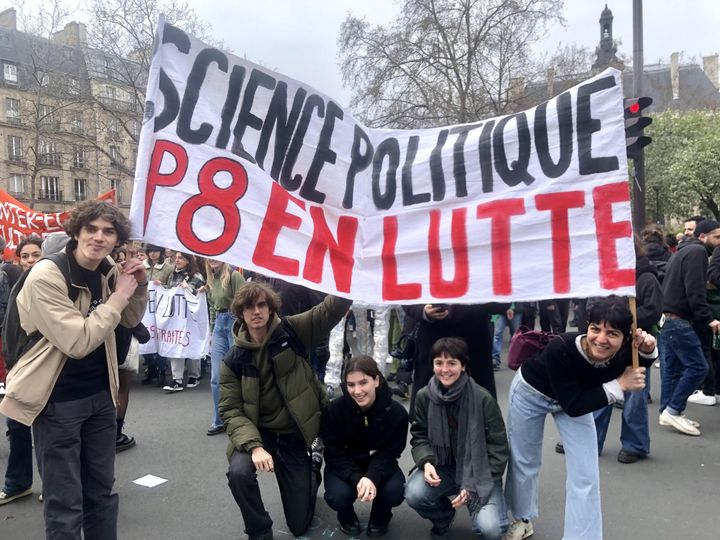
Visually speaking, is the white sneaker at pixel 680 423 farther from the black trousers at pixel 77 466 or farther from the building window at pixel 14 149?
the building window at pixel 14 149

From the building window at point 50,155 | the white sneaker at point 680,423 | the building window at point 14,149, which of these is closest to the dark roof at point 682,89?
the building window at point 50,155

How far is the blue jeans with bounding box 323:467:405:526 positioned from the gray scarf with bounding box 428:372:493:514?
31cm

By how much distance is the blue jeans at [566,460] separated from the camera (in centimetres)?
290

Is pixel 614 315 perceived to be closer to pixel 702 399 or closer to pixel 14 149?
pixel 702 399

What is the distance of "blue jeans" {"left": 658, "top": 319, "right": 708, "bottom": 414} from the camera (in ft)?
16.4

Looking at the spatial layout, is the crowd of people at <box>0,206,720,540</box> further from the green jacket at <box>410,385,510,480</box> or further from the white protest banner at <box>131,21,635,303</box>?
the white protest banner at <box>131,21,635,303</box>

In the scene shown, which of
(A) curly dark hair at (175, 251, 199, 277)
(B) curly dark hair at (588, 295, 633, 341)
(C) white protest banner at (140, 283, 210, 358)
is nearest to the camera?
(B) curly dark hair at (588, 295, 633, 341)

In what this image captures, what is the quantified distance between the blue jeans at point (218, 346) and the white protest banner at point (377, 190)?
2.66 metres

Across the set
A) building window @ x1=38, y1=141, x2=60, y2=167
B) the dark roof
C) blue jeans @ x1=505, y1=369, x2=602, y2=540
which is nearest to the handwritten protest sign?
blue jeans @ x1=505, y1=369, x2=602, y2=540

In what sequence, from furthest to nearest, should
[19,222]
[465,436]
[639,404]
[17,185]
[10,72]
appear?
1. [17,185]
2. [10,72]
3. [19,222]
4. [639,404]
5. [465,436]

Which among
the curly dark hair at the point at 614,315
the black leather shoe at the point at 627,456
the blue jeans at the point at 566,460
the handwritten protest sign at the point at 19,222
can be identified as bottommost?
the black leather shoe at the point at 627,456

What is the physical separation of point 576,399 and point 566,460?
350mm

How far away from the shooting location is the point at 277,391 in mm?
3457

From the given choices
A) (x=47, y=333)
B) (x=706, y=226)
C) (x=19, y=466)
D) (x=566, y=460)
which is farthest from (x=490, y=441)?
(x=706, y=226)
